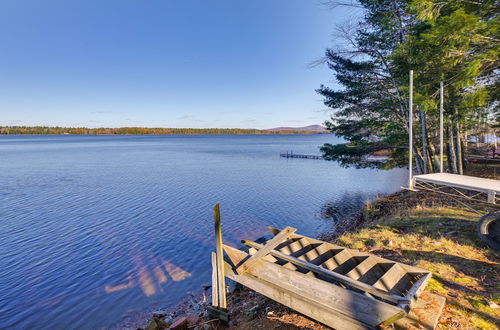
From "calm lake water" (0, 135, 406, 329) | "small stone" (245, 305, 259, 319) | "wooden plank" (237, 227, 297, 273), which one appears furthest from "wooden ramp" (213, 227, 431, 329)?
"calm lake water" (0, 135, 406, 329)

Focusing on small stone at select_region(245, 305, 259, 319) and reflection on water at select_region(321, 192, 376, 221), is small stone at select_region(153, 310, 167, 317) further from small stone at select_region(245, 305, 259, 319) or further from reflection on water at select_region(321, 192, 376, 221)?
reflection on water at select_region(321, 192, 376, 221)

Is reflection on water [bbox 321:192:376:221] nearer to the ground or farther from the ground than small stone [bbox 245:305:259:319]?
nearer to the ground

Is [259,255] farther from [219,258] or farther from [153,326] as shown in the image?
[153,326]

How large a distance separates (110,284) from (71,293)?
1.22m

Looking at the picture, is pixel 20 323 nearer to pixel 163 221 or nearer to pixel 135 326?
pixel 135 326

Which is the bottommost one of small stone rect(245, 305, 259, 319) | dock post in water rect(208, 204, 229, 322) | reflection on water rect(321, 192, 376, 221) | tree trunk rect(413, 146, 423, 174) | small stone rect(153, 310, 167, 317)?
Result: small stone rect(153, 310, 167, 317)

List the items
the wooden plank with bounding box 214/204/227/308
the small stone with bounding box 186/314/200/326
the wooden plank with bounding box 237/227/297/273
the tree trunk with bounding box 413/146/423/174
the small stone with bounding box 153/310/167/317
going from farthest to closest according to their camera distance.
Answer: the tree trunk with bounding box 413/146/423/174 < the small stone with bounding box 153/310/167/317 < the small stone with bounding box 186/314/200/326 < the wooden plank with bounding box 214/204/227/308 < the wooden plank with bounding box 237/227/297/273

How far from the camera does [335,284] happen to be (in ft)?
17.6

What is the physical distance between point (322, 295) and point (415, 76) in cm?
1199

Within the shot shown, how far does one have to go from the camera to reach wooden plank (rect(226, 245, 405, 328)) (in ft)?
13.3

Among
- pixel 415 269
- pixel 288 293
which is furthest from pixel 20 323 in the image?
pixel 415 269

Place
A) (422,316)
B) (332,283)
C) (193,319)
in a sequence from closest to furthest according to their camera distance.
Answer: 1. (422,316)
2. (332,283)
3. (193,319)

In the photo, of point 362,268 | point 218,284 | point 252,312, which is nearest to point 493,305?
point 362,268

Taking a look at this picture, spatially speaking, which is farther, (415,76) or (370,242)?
(415,76)
